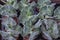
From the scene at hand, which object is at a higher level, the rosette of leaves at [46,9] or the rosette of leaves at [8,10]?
the rosette of leaves at [46,9]

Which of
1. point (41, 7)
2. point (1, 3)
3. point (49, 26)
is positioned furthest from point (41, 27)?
point (1, 3)

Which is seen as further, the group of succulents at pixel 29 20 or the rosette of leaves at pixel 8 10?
the rosette of leaves at pixel 8 10

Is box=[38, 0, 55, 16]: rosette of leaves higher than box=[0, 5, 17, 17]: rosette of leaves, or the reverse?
box=[38, 0, 55, 16]: rosette of leaves

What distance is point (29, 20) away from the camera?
1.06 meters

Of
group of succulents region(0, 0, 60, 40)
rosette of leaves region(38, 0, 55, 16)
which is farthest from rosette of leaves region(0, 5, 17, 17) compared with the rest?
rosette of leaves region(38, 0, 55, 16)

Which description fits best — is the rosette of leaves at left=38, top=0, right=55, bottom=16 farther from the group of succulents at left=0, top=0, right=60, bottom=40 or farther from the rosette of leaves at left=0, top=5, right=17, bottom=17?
the rosette of leaves at left=0, top=5, right=17, bottom=17

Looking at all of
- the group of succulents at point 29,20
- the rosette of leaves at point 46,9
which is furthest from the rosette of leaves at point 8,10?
the rosette of leaves at point 46,9

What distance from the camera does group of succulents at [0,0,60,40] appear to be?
1016 millimetres

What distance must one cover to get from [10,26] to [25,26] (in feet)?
0.28

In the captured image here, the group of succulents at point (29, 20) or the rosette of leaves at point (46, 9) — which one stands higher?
the rosette of leaves at point (46, 9)

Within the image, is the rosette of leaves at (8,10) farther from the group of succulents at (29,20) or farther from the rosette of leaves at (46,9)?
the rosette of leaves at (46,9)

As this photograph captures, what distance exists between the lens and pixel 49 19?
1058mm

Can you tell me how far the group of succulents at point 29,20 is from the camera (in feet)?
3.33

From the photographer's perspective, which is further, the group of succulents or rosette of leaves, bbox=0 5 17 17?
rosette of leaves, bbox=0 5 17 17
